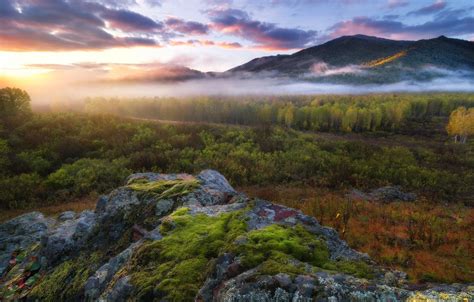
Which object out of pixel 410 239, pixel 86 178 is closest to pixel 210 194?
pixel 410 239

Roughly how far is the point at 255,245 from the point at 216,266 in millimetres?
816

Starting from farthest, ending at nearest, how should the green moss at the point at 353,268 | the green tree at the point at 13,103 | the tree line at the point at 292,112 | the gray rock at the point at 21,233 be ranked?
the tree line at the point at 292,112 < the green tree at the point at 13,103 < the gray rock at the point at 21,233 < the green moss at the point at 353,268

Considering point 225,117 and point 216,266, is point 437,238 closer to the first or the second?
point 216,266

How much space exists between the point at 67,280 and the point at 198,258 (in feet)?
15.0

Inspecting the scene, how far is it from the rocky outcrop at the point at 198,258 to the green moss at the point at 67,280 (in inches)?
1.2

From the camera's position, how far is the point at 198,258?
20.3 ft

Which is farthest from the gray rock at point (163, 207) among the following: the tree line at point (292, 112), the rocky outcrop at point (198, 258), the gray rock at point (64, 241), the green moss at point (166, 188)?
the tree line at point (292, 112)

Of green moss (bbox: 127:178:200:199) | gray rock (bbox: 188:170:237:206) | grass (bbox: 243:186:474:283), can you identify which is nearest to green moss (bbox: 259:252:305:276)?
gray rock (bbox: 188:170:237:206)

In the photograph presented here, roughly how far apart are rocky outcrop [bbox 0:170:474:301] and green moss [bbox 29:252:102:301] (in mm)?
32

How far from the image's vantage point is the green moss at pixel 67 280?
25.6ft

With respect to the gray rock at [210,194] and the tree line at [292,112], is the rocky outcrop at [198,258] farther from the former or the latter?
the tree line at [292,112]

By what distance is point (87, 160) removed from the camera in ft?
116

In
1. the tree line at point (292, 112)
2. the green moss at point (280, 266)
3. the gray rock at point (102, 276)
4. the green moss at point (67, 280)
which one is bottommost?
the tree line at point (292, 112)

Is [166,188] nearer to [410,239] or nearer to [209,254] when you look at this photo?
[209,254]
